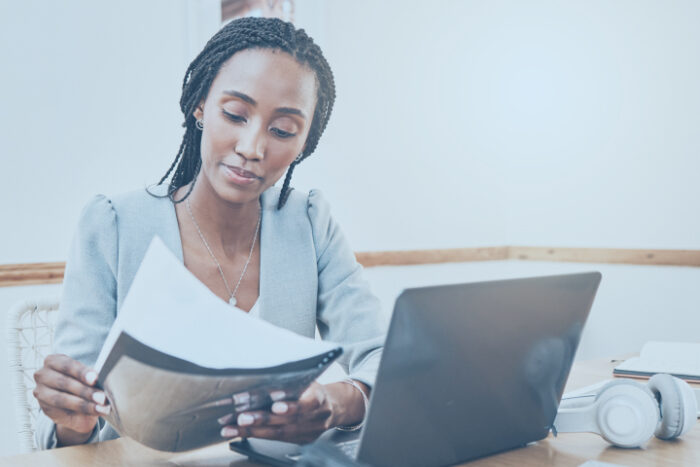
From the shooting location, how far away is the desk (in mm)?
776

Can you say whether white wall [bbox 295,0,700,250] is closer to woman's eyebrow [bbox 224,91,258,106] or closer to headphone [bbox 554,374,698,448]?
woman's eyebrow [bbox 224,91,258,106]

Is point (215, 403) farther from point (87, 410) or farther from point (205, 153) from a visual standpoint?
point (205, 153)

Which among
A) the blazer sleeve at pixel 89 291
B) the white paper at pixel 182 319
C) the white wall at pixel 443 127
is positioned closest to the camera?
the white paper at pixel 182 319

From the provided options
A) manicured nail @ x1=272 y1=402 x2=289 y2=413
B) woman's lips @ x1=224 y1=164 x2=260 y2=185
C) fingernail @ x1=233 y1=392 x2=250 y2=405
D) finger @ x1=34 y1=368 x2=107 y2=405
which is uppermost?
woman's lips @ x1=224 y1=164 x2=260 y2=185

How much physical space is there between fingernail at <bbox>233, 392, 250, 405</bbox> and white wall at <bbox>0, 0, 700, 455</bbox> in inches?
52.1

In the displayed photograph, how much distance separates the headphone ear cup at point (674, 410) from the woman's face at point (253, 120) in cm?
65

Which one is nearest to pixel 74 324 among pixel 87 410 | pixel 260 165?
pixel 87 410

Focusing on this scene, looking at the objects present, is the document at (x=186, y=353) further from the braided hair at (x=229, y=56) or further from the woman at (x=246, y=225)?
the braided hair at (x=229, y=56)

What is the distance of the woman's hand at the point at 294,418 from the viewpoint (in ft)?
2.31

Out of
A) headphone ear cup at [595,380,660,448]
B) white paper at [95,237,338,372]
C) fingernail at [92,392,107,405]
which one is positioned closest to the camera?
white paper at [95,237,338,372]

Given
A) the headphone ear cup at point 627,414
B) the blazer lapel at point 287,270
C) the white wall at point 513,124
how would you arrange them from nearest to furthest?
1. the headphone ear cup at point 627,414
2. the blazer lapel at point 287,270
3. the white wall at point 513,124

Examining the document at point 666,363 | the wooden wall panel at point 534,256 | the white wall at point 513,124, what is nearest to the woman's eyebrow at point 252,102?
the document at point 666,363

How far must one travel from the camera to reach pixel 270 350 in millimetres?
641

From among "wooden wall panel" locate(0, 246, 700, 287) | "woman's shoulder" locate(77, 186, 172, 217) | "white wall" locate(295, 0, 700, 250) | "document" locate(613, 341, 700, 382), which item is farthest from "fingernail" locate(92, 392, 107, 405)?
"wooden wall panel" locate(0, 246, 700, 287)
